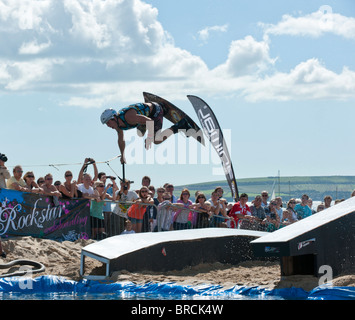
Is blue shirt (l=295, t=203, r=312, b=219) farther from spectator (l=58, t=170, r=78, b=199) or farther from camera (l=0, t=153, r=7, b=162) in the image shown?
camera (l=0, t=153, r=7, b=162)

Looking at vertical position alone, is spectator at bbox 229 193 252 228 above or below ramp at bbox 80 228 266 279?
above

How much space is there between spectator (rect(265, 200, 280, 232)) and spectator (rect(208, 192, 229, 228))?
124 cm

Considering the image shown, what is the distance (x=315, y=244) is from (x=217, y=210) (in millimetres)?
5423

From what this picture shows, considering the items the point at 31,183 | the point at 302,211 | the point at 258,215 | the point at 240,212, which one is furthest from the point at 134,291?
the point at 302,211

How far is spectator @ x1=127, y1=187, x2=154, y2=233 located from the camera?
1502 centimetres

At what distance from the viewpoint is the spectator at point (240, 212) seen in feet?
53.6

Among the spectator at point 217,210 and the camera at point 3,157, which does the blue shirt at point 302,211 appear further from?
the camera at point 3,157

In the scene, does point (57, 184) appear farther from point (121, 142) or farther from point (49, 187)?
point (121, 142)

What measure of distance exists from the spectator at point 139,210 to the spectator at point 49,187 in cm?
163

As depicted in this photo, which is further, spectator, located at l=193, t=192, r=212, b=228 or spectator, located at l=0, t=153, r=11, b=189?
spectator, located at l=193, t=192, r=212, b=228

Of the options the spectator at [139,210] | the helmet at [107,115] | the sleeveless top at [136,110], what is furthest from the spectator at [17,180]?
the sleeveless top at [136,110]

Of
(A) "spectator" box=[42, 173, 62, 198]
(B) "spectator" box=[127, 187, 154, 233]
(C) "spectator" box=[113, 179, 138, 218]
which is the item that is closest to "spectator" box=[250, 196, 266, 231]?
(B) "spectator" box=[127, 187, 154, 233]

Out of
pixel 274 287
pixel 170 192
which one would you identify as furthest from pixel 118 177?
pixel 274 287
